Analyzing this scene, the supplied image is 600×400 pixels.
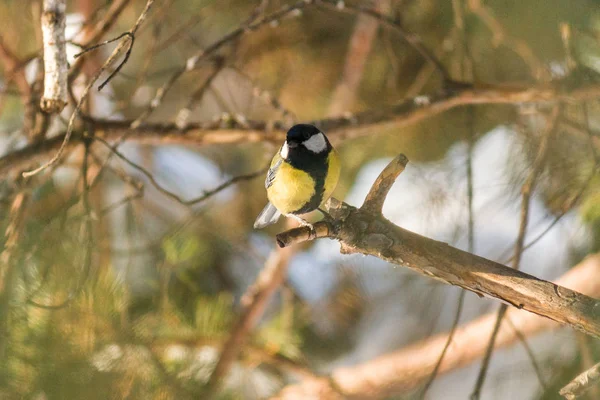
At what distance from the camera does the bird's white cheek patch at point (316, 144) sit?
2.04 ft

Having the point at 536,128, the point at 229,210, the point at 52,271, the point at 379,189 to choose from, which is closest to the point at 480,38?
the point at 536,128

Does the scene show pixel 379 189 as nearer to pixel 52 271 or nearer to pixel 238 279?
pixel 52 271

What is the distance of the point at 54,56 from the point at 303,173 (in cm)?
28

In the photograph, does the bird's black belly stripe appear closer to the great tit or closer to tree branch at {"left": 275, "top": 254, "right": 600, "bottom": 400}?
the great tit

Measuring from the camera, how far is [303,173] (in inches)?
24.3

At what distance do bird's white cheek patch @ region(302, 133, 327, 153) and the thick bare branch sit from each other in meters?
0.26

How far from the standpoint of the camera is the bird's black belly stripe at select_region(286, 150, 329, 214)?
0.62 metres

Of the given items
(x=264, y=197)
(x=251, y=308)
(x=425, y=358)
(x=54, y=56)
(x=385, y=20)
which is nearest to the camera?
(x=54, y=56)

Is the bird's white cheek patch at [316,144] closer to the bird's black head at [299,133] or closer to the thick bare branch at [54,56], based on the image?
the bird's black head at [299,133]

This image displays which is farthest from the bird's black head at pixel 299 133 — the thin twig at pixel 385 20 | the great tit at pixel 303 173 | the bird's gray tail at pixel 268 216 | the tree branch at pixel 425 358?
the tree branch at pixel 425 358

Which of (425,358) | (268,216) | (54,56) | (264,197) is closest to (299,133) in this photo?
(268,216)

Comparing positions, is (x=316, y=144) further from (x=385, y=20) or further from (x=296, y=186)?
(x=385, y=20)

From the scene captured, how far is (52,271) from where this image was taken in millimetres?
875

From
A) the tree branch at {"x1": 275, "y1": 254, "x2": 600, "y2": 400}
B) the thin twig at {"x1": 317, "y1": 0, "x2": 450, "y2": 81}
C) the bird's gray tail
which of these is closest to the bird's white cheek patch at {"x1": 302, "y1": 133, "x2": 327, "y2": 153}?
the bird's gray tail
